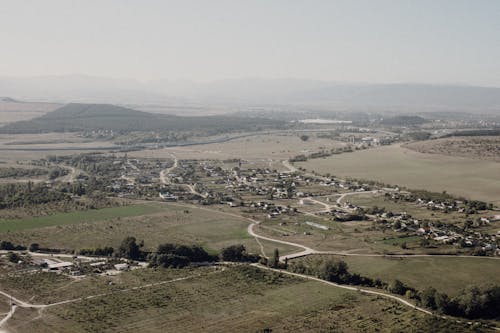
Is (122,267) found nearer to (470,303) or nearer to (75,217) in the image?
(75,217)

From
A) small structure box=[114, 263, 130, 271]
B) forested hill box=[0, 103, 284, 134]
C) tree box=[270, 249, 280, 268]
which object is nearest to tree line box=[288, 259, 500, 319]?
tree box=[270, 249, 280, 268]

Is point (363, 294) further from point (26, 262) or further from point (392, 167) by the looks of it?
point (392, 167)

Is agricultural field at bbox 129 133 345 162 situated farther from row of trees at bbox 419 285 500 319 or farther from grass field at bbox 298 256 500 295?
row of trees at bbox 419 285 500 319

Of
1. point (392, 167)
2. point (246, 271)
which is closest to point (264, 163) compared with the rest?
point (392, 167)

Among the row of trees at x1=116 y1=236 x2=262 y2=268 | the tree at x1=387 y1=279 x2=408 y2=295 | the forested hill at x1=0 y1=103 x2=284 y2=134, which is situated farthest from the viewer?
the forested hill at x1=0 y1=103 x2=284 y2=134

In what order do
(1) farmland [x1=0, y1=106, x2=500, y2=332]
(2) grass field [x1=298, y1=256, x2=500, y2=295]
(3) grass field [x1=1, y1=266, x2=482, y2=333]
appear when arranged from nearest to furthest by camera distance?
(3) grass field [x1=1, y1=266, x2=482, y2=333] → (1) farmland [x1=0, y1=106, x2=500, y2=332] → (2) grass field [x1=298, y1=256, x2=500, y2=295]
